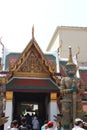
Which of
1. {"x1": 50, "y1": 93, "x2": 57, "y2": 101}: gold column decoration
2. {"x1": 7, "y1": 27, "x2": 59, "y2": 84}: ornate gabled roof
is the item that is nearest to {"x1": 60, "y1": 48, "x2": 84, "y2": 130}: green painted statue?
{"x1": 50, "y1": 93, "x2": 57, "y2": 101}: gold column decoration

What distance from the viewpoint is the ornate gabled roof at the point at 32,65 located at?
15.7 m

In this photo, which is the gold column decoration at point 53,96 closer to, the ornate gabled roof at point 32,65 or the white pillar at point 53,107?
the white pillar at point 53,107

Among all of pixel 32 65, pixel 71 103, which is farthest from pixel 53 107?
pixel 71 103

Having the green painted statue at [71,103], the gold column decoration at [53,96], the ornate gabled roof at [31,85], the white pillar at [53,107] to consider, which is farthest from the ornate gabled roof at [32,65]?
the green painted statue at [71,103]

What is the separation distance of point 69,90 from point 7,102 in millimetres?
5039

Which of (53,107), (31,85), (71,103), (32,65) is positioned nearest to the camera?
(71,103)

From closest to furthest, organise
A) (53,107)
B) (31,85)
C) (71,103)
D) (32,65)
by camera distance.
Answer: (71,103)
(53,107)
(31,85)
(32,65)

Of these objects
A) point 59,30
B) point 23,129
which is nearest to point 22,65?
point 23,129

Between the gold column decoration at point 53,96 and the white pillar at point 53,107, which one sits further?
the gold column decoration at point 53,96

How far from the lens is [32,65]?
16.1 m

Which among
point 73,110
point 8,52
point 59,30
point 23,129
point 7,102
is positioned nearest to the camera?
point 23,129

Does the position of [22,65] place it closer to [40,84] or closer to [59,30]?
[40,84]

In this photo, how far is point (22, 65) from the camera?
15969mm

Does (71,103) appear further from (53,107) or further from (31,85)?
(31,85)
